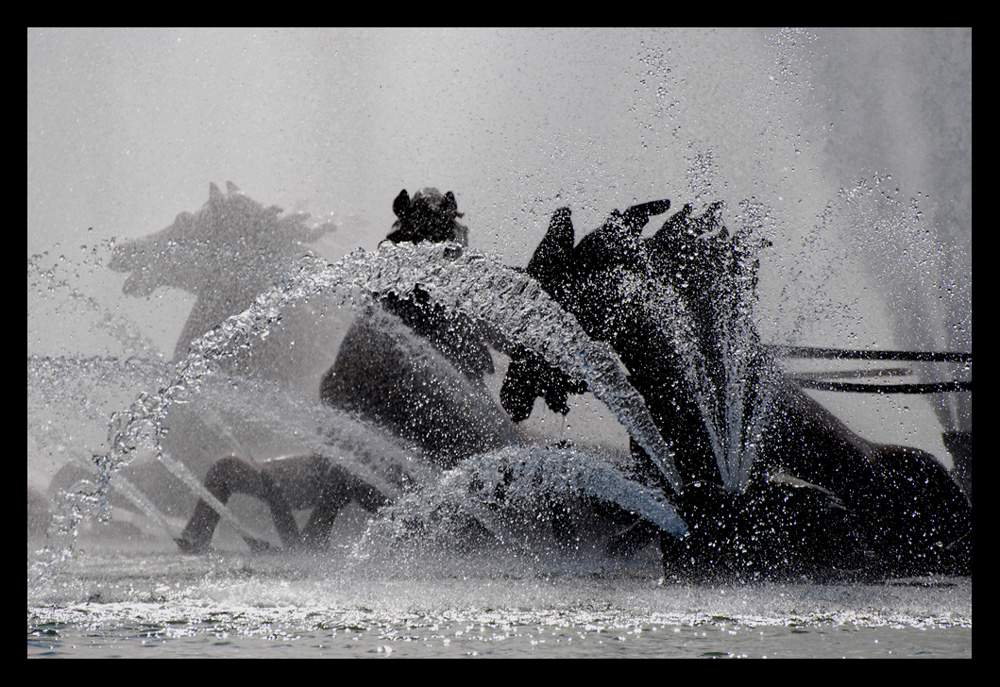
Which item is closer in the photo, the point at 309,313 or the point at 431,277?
the point at 431,277

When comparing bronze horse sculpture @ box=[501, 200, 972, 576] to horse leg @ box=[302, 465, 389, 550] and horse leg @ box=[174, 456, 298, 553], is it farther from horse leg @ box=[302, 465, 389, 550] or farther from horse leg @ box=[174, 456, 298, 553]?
horse leg @ box=[174, 456, 298, 553]

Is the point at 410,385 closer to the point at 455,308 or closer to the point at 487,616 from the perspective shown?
the point at 455,308

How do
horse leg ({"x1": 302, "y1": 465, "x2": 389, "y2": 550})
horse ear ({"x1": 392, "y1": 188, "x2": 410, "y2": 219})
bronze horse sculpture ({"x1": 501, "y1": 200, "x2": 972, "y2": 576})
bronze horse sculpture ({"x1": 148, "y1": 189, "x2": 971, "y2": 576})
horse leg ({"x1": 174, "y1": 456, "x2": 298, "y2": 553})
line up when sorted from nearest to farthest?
bronze horse sculpture ({"x1": 148, "y1": 189, "x2": 971, "y2": 576})
bronze horse sculpture ({"x1": 501, "y1": 200, "x2": 972, "y2": 576})
horse ear ({"x1": 392, "y1": 188, "x2": 410, "y2": 219})
horse leg ({"x1": 302, "y1": 465, "x2": 389, "y2": 550})
horse leg ({"x1": 174, "y1": 456, "x2": 298, "y2": 553})

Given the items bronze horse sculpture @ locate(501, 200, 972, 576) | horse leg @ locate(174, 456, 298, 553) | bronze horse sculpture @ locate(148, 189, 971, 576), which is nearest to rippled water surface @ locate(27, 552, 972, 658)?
bronze horse sculpture @ locate(148, 189, 971, 576)

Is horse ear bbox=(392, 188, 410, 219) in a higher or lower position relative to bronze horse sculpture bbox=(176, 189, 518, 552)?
higher

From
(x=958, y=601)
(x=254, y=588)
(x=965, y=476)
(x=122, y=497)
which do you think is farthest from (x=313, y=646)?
(x=122, y=497)

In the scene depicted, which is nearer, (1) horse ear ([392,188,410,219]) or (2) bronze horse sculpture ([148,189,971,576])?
(2) bronze horse sculpture ([148,189,971,576])

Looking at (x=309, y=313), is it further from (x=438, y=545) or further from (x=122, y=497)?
(x=438, y=545)

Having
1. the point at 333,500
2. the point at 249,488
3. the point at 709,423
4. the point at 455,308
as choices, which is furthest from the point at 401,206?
the point at 709,423

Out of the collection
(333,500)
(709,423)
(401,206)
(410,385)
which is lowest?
(333,500)

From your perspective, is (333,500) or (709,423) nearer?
(709,423)

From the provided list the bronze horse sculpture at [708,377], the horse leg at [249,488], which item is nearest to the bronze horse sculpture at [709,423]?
the bronze horse sculpture at [708,377]

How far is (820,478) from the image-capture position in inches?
137

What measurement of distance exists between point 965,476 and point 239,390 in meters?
4.52
